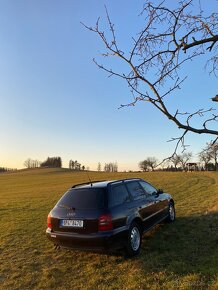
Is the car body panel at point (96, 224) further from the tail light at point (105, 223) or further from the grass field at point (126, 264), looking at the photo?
the grass field at point (126, 264)

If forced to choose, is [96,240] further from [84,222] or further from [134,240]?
[134,240]

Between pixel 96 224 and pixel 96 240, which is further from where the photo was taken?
pixel 96 224

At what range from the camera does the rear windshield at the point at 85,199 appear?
718cm

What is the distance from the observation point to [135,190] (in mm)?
8508

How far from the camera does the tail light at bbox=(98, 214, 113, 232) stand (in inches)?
266

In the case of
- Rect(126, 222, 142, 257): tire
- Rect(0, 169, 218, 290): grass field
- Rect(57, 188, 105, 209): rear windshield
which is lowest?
Rect(0, 169, 218, 290): grass field

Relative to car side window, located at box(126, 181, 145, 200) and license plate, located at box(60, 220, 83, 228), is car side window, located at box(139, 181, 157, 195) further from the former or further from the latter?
license plate, located at box(60, 220, 83, 228)

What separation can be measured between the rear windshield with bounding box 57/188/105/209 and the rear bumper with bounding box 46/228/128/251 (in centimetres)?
61

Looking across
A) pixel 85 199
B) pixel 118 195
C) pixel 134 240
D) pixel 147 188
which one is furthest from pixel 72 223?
pixel 147 188

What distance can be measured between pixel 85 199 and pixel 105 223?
86cm

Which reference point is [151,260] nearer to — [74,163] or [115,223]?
[115,223]

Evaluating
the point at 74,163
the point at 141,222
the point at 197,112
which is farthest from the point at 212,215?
the point at 74,163

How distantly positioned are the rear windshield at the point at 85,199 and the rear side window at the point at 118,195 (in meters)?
0.19

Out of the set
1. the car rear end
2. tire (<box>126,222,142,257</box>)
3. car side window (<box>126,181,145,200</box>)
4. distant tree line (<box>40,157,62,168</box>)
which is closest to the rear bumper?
the car rear end
